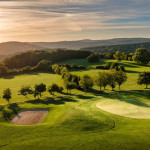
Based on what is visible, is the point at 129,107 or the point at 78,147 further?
the point at 129,107

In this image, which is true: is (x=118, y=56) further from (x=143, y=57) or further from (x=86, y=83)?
(x=86, y=83)

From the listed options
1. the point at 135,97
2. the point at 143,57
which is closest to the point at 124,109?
the point at 135,97

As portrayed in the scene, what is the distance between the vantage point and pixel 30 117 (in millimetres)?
43969

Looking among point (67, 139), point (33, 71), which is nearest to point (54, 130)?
point (67, 139)

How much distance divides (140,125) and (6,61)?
6667 inches

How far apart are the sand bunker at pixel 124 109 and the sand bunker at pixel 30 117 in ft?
59.6

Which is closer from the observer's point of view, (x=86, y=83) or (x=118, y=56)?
(x=86, y=83)

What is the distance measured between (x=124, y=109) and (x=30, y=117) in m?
27.3

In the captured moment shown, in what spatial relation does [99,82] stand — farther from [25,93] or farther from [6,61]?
[6,61]

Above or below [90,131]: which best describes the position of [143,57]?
above

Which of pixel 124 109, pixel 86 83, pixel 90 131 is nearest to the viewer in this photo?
pixel 90 131

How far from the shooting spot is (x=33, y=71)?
141250mm

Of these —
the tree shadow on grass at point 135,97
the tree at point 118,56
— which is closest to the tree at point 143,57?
the tree at point 118,56

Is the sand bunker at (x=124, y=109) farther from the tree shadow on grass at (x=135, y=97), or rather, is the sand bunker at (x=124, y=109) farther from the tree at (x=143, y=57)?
the tree at (x=143, y=57)
